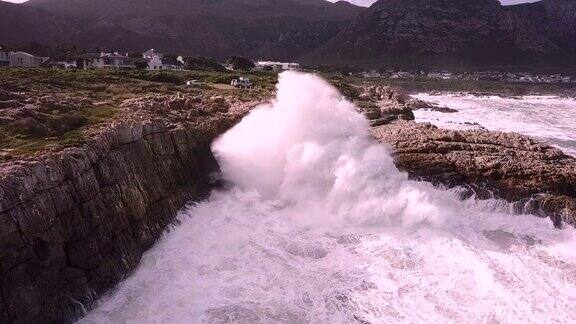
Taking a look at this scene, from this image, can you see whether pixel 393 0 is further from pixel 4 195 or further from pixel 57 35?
pixel 4 195

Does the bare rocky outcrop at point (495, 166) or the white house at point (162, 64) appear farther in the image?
the white house at point (162, 64)

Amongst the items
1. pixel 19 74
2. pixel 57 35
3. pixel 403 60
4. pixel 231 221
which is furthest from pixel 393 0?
pixel 231 221

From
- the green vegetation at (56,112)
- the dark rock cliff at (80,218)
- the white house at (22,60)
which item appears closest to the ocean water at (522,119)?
the green vegetation at (56,112)

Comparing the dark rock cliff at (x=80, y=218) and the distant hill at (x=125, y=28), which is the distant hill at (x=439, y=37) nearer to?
the distant hill at (x=125, y=28)

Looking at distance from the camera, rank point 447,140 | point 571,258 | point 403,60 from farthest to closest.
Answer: point 403,60, point 447,140, point 571,258

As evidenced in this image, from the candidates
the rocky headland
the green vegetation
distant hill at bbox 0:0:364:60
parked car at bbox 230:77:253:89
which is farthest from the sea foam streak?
distant hill at bbox 0:0:364:60

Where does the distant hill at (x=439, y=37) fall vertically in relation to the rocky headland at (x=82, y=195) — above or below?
above
